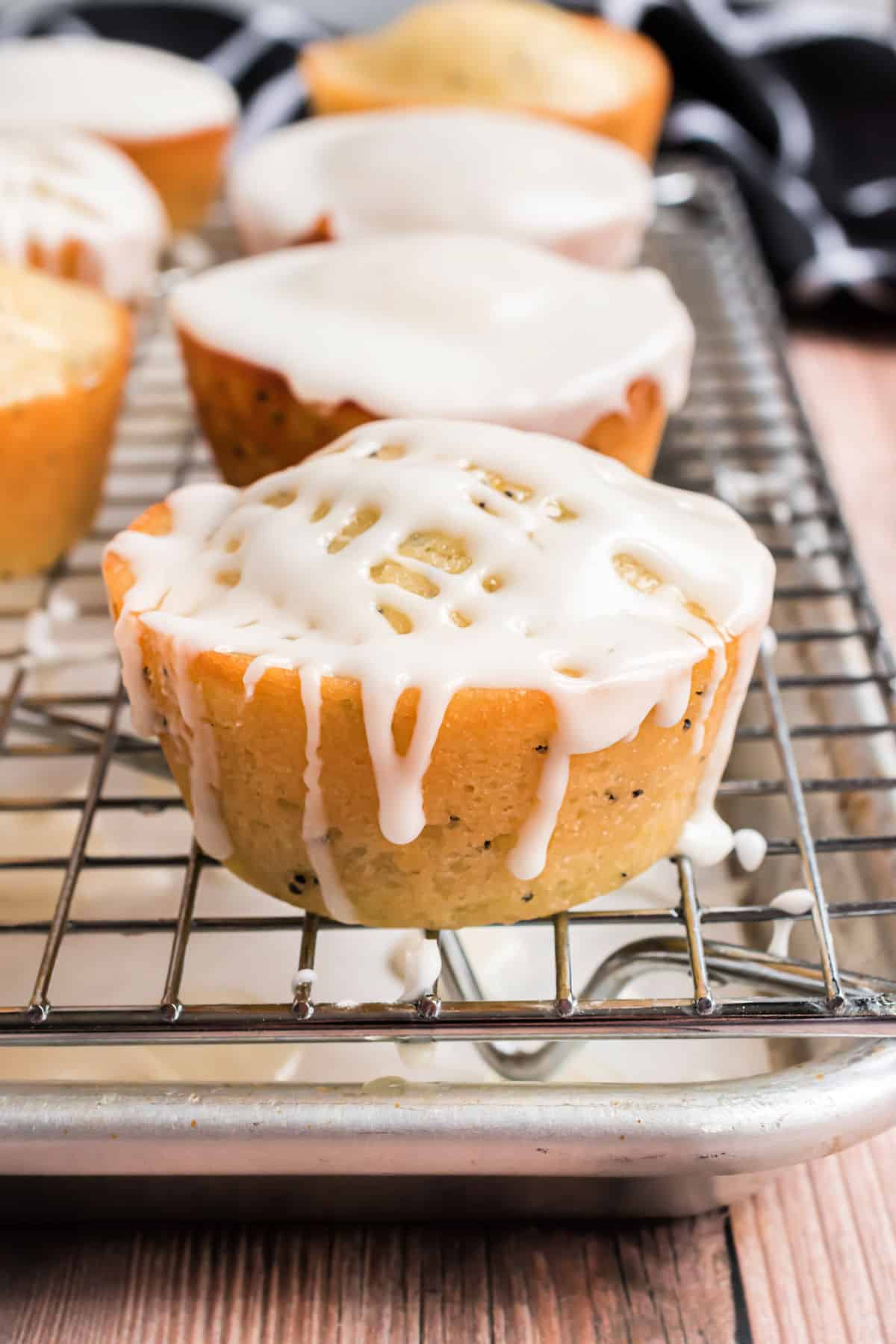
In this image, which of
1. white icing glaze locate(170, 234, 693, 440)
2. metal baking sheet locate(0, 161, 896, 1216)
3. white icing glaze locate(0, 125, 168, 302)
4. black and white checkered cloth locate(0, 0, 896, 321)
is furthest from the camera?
black and white checkered cloth locate(0, 0, 896, 321)

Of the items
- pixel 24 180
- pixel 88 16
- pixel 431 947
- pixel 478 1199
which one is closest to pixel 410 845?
pixel 431 947

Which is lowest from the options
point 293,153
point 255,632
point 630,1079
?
point 630,1079

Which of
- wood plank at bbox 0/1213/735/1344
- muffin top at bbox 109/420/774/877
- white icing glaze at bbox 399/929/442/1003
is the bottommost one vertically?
wood plank at bbox 0/1213/735/1344

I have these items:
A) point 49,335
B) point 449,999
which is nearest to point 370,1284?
point 449,999

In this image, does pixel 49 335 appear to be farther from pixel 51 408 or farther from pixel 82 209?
pixel 82 209

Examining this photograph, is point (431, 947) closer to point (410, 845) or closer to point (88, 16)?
point (410, 845)

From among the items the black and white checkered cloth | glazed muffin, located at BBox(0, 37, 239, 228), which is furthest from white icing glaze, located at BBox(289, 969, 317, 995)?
the black and white checkered cloth

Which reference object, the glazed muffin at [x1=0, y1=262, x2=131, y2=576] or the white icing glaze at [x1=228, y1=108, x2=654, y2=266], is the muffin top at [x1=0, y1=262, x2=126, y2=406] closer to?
the glazed muffin at [x1=0, y1=262, x2=131, y2=576]
